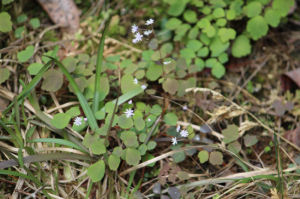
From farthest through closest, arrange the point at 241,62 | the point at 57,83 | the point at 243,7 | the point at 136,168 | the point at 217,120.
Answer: the point at 241,62 < the point at 243,7 < the point at 217,120 < the point at 57,83 < the point at 136,168

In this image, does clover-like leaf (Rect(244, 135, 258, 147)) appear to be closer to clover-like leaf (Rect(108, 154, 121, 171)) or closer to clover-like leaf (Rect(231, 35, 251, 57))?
clover-like leaf (Rect(231, 35, 251, 57))

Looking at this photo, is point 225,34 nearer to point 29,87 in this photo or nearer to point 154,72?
point 154,72

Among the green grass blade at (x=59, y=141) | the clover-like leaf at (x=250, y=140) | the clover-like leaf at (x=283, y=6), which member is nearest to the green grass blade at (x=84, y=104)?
the green grass blade at (x=59, y=141)

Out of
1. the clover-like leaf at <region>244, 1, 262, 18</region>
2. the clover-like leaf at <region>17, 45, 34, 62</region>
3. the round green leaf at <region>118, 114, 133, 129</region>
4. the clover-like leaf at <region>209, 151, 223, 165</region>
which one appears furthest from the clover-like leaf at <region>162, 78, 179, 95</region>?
the clover-like leaf at <region>17, 45, 34, 62</region>

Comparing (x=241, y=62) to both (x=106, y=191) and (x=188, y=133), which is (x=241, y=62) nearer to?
(x=188, y=133)

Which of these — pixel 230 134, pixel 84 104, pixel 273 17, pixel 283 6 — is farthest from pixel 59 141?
pixel 283 6

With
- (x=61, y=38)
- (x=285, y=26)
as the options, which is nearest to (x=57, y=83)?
(x=61, y=38)
